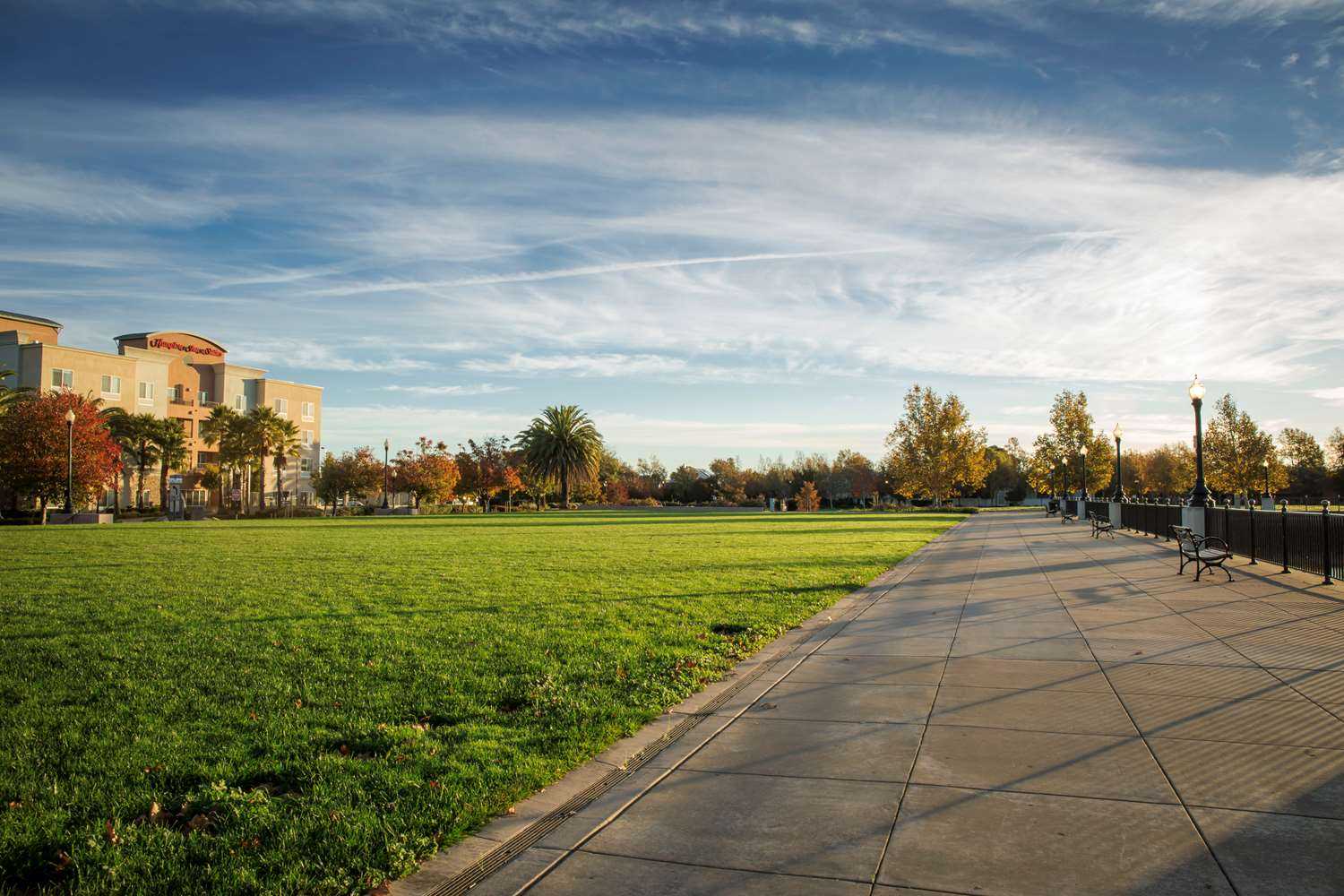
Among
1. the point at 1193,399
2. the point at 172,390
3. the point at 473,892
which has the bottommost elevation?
the point at 473,892

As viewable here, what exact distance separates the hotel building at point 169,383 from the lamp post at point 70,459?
75.5 ft

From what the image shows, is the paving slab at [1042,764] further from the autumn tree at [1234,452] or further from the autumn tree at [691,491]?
the autumn tree at [691,491]

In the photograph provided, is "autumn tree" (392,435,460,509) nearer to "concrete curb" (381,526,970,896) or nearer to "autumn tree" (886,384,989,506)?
"autumn tree" (886,384,989,506)

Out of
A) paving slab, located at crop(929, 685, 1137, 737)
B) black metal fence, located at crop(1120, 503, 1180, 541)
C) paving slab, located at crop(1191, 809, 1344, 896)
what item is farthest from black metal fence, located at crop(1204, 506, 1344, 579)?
paving slab, located at crop(1191, 809, 1344, 896)

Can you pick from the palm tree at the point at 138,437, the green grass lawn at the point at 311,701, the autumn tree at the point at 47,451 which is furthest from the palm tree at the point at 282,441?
the green grass lawn at the point at 311,701

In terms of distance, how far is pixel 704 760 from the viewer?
17.6ft

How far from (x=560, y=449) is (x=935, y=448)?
117 feet

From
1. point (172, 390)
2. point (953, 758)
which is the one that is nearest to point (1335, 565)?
point (953, 758)

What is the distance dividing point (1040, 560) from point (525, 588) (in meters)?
12.6

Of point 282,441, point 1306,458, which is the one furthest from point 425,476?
point 1306,458

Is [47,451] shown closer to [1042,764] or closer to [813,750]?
[813,750]

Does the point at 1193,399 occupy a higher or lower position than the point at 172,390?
lower

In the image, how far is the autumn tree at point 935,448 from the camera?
70125mm

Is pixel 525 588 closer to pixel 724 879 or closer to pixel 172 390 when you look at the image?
pixel 724 879
